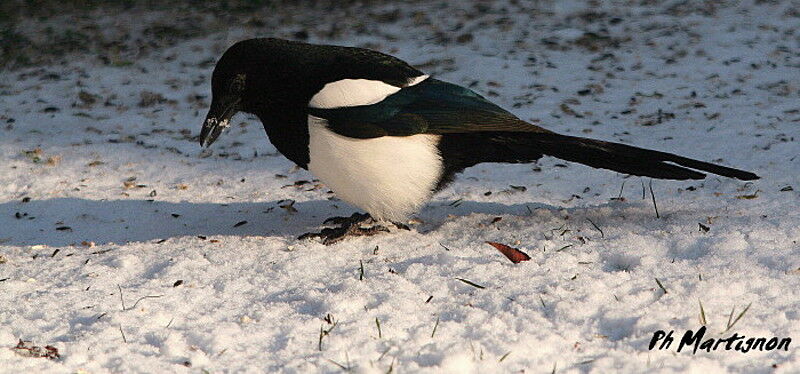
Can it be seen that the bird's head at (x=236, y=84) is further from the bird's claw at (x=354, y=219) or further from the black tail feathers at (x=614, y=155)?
the black tail feathers at (x=614, y=155)

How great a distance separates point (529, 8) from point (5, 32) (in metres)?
4.68

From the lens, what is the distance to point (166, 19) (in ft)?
29.0

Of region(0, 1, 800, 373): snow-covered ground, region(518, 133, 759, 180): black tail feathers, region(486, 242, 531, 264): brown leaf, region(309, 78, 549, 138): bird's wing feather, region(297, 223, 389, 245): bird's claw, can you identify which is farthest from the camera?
region(297, 223, 389, 245): bird's claw

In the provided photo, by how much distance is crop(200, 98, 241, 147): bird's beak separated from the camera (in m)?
3.60

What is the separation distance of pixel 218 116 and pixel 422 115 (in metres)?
0.80

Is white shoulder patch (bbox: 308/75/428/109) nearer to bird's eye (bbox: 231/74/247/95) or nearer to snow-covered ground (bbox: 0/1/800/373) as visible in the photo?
bird's eye (bbox: 231/74/247/95)

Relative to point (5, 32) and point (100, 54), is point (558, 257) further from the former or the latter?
point (5, 32)

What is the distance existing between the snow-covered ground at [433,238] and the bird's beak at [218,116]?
1.37ft

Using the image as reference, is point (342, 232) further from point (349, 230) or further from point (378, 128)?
Answer: point (378, 128)

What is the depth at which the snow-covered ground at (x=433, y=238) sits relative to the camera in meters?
2.61

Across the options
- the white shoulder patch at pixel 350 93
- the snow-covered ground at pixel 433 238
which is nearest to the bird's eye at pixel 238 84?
the white shoulder patch at pixel 350 93

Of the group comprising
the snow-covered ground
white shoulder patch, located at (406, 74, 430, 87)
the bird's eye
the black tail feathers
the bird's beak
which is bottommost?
the snow-covered ground

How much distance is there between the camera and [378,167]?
340cm

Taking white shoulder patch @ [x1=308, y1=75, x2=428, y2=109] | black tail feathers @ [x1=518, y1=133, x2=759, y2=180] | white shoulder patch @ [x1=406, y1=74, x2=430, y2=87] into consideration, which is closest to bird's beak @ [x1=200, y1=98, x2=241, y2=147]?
white shoulder patch @ [x1=308, y1=75, x2=428, y2=109]
